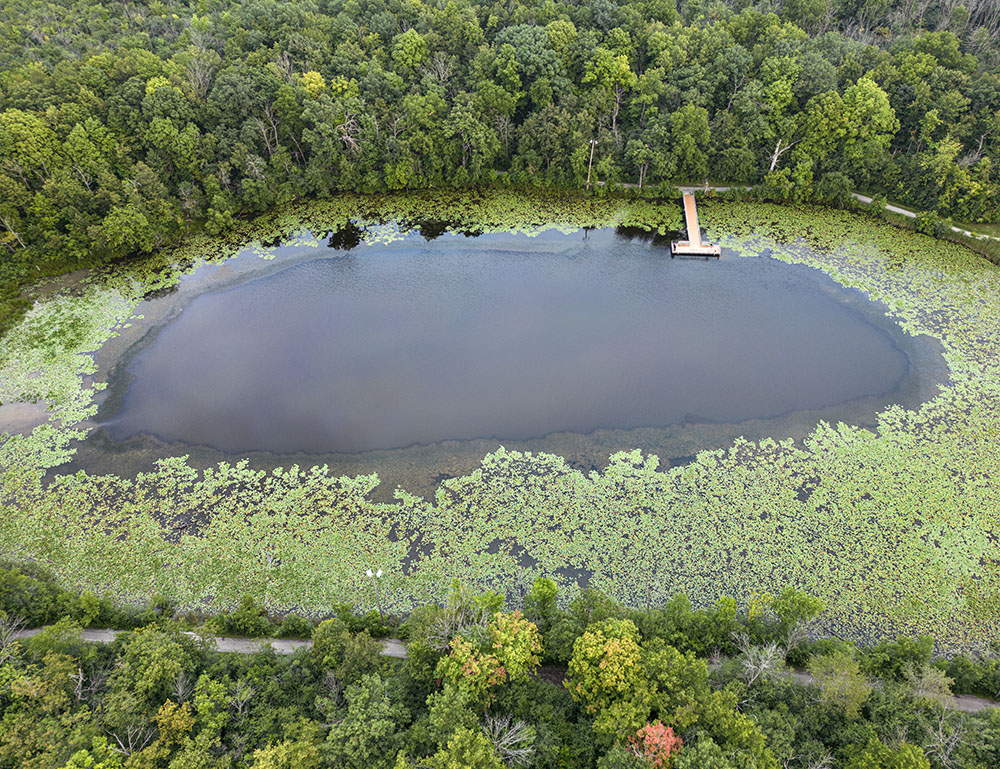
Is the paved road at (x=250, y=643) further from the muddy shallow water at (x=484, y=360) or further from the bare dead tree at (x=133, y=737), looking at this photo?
the muddy shallow water at (x=484, y=360)

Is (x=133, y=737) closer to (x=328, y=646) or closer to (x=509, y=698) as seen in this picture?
(x=328, y=646)

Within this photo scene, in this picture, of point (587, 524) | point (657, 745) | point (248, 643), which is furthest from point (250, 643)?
point (657, 745)

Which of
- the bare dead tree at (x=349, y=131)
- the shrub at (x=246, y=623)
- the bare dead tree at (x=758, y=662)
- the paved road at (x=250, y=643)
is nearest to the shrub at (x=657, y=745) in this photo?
the bare dead tree at (x=758, y=662)

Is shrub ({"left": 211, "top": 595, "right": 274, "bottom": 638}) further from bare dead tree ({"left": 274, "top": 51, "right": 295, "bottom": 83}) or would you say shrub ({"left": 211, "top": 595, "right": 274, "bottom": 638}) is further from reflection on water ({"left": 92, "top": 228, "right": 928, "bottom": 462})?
bare dead tree ({"left": 274, "top": 51, "right": 295, "bottom": 83})

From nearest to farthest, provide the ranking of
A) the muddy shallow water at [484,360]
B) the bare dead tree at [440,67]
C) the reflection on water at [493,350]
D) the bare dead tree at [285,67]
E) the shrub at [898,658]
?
the shrub at [898,658]
the muddy shallow water at [484,360]
the reflection on water at [493,350]
the bare dead tree at [285,67]
the bare dead tree at [440,67]

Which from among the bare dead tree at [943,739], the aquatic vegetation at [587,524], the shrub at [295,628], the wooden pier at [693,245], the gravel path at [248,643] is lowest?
the gravel path at [248,643]

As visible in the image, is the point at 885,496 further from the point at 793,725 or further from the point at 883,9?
the point at 883,9

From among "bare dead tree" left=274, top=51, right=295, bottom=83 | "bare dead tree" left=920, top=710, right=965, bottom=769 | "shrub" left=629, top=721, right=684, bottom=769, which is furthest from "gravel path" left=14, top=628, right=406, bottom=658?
"bare dead tree" left=274, top=51, right=295, bottom=83

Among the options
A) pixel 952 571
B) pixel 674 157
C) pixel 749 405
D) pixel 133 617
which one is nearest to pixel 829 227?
pixel 674 157
